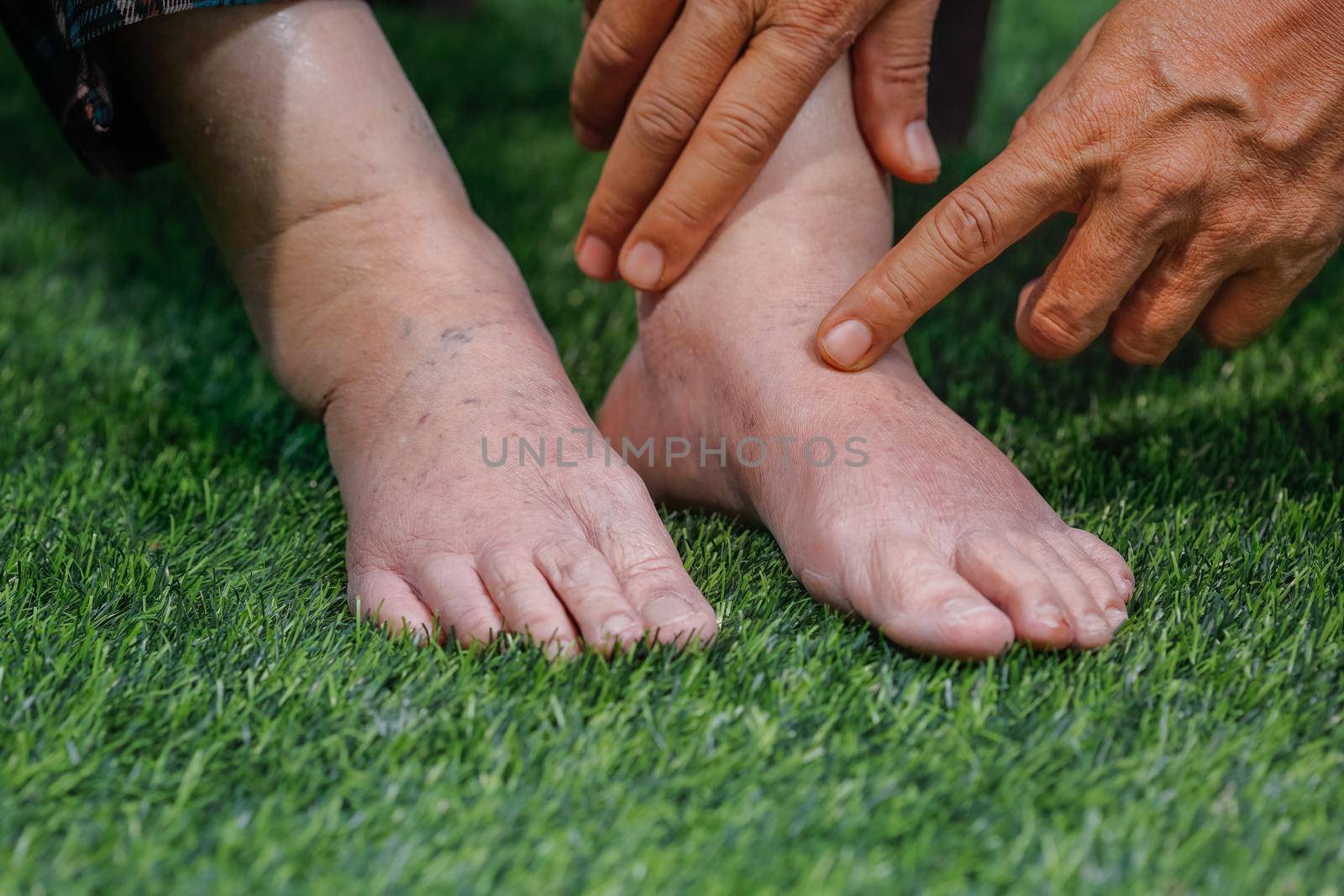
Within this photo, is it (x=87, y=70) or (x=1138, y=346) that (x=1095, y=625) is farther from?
(x=87, y=70)

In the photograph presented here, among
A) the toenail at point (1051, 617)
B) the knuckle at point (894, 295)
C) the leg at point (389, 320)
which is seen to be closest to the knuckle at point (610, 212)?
the leg at point (389, 320)

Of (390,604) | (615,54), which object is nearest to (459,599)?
(390,604)

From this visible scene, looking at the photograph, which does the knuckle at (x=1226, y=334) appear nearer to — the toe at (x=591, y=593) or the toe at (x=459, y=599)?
the toe at (x=591, y=593)

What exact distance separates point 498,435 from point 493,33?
2.69m

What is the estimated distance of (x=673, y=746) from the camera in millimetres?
859

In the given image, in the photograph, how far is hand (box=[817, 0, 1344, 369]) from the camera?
1122 mm

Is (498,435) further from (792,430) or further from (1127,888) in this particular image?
(1127,888)

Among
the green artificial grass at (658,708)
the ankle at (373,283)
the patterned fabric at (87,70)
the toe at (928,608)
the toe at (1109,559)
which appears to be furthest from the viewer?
the ankle at (373,283)

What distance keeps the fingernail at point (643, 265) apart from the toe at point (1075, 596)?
55 cm

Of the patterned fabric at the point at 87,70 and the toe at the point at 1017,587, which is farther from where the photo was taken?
the patterned fabric at the point at 87,70

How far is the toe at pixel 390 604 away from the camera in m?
1.03

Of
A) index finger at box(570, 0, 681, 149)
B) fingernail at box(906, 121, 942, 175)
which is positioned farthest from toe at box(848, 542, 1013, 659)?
index finger at box(570, 0, 681, 149)

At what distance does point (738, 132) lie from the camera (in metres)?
1.27

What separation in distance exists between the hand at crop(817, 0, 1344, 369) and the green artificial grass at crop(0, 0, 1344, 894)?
0.81 feet
